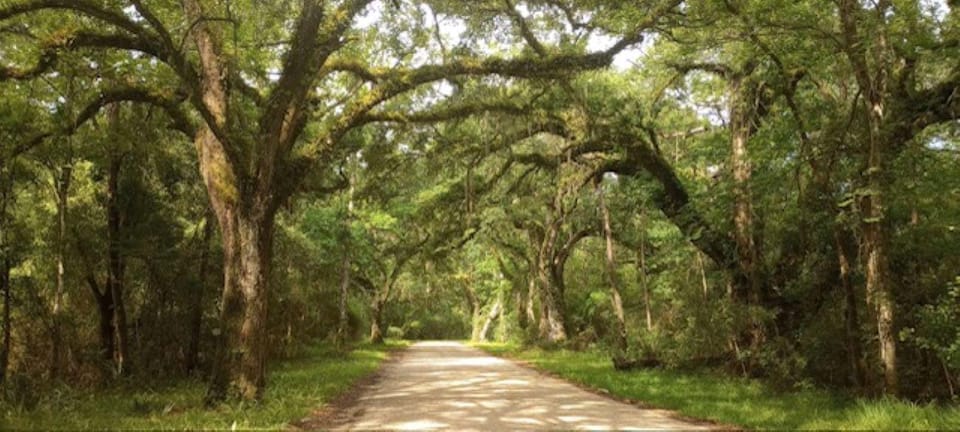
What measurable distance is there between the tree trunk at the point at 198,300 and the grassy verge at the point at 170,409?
1784 millimetres

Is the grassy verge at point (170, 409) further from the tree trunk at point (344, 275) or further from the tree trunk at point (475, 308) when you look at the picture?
the tree trunk at point (475, 308)

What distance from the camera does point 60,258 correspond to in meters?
11.6

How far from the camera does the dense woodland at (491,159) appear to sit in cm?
1057

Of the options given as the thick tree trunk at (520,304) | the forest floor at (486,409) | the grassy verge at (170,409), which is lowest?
the forest floor at (486,409)

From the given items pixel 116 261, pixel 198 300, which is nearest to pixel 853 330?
pixel 198 300

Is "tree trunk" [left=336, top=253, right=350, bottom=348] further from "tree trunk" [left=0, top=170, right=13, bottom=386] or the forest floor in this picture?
"tree trunk" [left=0, top=170, right=13, bottom=386]

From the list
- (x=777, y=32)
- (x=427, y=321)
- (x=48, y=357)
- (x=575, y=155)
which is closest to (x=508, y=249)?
(x=575, y=155)

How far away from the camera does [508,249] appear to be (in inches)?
1367

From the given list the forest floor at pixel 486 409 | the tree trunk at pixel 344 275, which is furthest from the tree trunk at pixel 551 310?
the forest floor at pixel 486 409

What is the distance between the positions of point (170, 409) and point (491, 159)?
12373mm

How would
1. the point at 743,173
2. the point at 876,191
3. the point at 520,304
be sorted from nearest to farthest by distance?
the point at 876,191 < the point at 743,173 < the point at 520,304

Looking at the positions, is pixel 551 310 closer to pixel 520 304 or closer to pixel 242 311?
pixel 520 304

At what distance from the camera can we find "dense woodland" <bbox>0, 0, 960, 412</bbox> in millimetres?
10570

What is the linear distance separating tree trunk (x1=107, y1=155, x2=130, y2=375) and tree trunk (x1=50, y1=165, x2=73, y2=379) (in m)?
0.98
